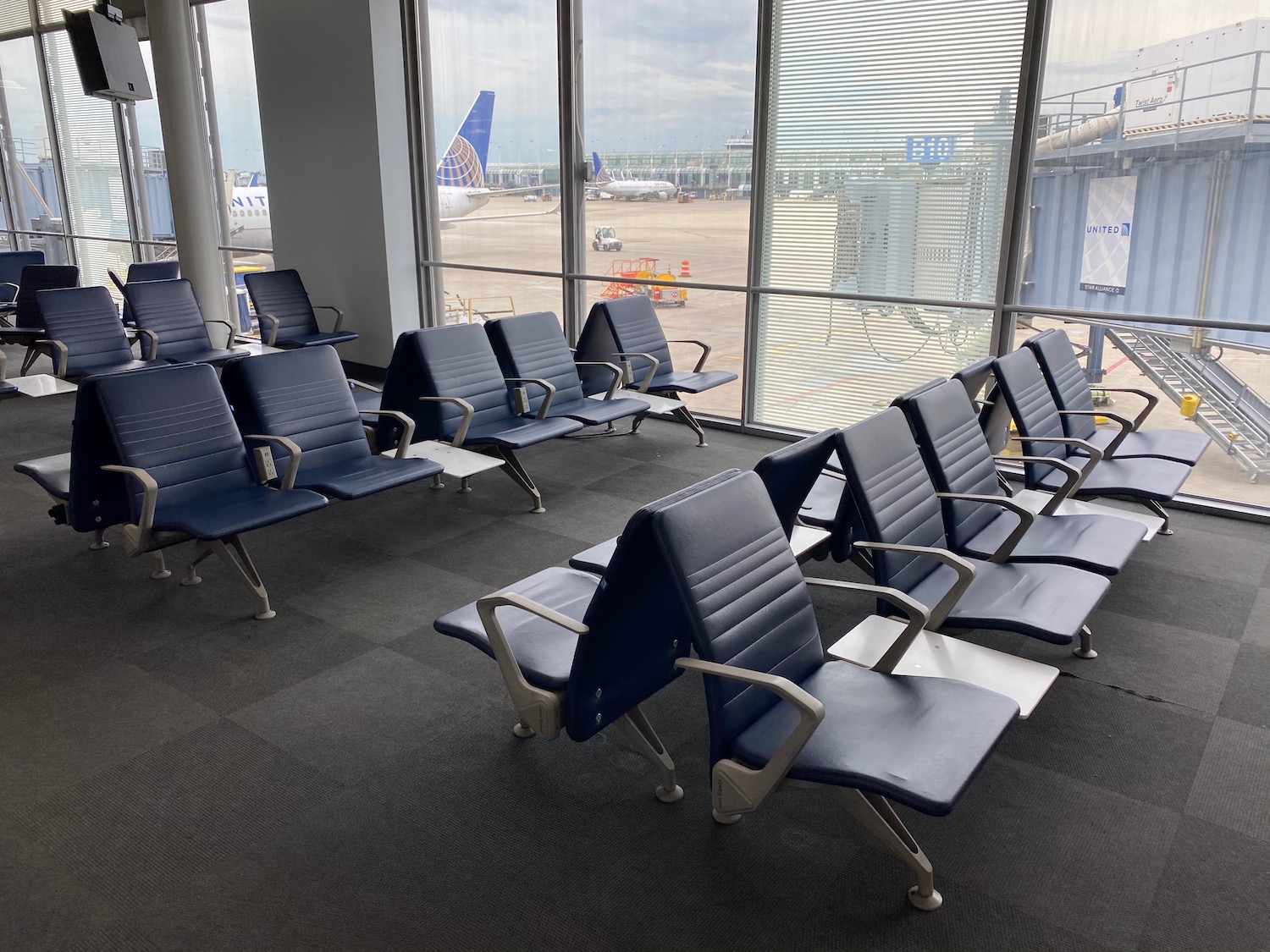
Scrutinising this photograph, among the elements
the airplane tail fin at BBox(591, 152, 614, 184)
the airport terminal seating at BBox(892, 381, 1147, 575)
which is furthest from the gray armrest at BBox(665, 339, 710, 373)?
the airport terminal seating at BBox(892, 381, 1147, 575)

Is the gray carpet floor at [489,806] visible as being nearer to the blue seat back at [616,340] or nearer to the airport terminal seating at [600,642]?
the airport terminal seating at [600,642]

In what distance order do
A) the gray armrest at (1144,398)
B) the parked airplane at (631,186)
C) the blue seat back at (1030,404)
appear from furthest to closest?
1. the parked airplane at (631,186)
2. the gray armrest at (1144,398)
3. the blue seat back at (1030,404)

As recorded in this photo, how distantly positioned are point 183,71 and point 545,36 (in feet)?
10.4

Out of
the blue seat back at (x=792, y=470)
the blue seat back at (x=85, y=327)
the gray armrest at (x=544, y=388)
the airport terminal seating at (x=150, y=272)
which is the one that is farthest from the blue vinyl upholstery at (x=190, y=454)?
the airport terminal seating at (x=150, y=272)

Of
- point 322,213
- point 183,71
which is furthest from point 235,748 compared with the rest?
point 183,71

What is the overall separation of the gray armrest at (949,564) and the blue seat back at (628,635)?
65cm

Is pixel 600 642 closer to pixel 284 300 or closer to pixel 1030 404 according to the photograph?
pixel 1030 404

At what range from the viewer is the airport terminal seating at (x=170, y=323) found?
6.98m

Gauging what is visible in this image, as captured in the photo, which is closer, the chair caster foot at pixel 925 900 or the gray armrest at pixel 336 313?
the chair caster foot at pixel 925 900

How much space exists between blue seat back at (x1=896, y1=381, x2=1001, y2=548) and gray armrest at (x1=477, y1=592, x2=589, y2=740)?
1.48 meters

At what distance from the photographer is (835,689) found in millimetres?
2287

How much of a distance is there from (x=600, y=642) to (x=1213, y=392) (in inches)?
169

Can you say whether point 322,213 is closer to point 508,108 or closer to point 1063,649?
point 508,108

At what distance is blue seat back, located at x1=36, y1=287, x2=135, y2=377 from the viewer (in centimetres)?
650
